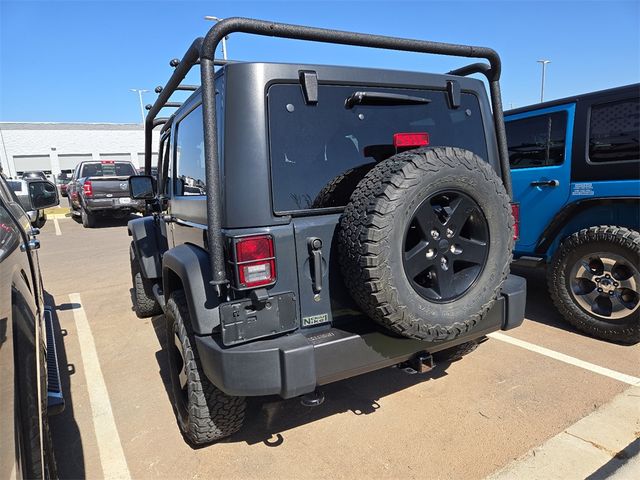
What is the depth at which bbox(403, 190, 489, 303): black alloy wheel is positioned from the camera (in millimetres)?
1980

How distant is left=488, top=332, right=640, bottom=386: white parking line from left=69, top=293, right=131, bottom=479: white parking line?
321cm

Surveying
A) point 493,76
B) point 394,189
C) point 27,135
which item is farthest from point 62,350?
point 27,135

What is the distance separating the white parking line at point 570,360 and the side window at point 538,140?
180 centimetres

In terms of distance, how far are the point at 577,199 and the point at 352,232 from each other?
2937 mm

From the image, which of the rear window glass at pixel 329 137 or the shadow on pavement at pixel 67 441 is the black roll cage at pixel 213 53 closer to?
the rear window glass at pixel 329 137

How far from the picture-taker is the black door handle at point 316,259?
203cm

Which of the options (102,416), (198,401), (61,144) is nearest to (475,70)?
(198,401)

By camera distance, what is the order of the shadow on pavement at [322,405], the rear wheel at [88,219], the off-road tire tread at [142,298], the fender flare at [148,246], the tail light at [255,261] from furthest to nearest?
the rear wheel at [88,219] < the off-road tire tread at [142,298] < the fender flare at [148,246] < the shadow on pavement at [322,405] < the tail light at [255,261]

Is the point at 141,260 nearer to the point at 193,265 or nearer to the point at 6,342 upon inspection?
the point at 193,265

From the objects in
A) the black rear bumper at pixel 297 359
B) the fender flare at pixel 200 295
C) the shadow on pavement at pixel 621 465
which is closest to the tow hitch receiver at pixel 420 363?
the black rear bumper at pixel 297 359

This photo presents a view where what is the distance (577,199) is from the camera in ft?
12.3

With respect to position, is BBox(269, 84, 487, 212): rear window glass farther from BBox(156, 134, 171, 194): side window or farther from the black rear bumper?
BBox(156, 134, 171, 194): side window

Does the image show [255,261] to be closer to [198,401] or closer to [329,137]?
[329,137]

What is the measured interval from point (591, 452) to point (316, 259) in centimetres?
187
